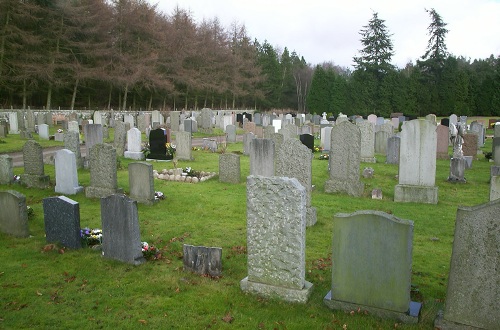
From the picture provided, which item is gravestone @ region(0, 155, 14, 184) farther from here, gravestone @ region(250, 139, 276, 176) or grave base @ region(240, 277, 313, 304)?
grave base @ region(240, 277, 313, 304)

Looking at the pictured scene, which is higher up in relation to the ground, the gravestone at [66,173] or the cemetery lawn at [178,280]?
the gravestone at [66,173]

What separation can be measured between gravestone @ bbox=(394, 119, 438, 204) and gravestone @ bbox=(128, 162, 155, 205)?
6578mm

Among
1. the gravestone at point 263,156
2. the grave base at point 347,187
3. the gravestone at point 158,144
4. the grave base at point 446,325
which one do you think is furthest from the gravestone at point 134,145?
the grave base at point 446,325

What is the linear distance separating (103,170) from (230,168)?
4.19 m

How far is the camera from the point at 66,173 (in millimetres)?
11773

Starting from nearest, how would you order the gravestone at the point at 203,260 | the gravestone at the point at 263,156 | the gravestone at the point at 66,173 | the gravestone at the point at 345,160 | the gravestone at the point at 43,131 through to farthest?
the gravestone at the point at 203,260 → the gravestone at the point at 345,160 → the gravestone at the point at 66,173 → the gravestone at the point at 263,156 → the gravestone at the point at 43,131

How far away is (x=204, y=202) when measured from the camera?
36.6 feet

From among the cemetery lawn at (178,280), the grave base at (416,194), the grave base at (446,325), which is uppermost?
the grave base at (416,194)

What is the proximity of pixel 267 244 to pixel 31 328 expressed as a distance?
3.06 meters

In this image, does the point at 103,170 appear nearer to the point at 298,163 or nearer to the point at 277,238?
the point at 298,163

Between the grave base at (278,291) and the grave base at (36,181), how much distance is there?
900 centimetres

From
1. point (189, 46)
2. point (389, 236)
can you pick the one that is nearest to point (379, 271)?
point (389, 236)

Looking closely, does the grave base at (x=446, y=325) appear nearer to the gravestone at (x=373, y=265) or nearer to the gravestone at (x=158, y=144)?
the gravestone at (x=373, y=265)

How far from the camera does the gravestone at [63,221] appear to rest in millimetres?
7510
